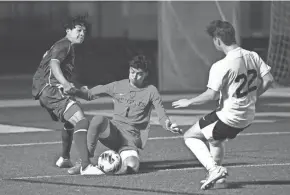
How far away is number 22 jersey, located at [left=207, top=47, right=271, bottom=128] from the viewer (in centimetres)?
788

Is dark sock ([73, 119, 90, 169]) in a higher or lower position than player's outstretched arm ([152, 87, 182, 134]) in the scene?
lower

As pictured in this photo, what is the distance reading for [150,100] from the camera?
29.8 ft

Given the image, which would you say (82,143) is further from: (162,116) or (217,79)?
(217,79)

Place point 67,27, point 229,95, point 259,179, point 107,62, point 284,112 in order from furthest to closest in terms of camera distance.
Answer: point 107,62 < point 284,112 < point 67,27 < point 259,179 < point 229,95

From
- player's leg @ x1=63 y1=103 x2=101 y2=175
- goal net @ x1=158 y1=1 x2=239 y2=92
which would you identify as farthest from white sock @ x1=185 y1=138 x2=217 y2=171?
goal net @ x1=158 y1=1 x2=239 y2=92

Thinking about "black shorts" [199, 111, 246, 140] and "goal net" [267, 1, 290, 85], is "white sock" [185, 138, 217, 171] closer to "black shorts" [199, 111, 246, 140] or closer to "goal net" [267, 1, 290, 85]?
"black shorts" [199, 111, 246, 140]

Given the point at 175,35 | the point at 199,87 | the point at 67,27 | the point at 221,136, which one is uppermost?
the point at 67,27

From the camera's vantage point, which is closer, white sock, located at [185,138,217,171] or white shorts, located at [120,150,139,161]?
white sock, located at [185,138,217,171]

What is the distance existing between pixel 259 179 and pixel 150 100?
1.43 metres

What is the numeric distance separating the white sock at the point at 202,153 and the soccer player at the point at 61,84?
134cm

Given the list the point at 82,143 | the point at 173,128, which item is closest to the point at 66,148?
the point at 82,143

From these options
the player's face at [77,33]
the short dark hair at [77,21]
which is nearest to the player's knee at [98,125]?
the player's face at [77,33]

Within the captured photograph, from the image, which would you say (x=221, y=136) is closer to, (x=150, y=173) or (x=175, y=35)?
(x=150, y=173)

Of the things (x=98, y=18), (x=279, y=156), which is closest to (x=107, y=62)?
(x=98, y=18)
